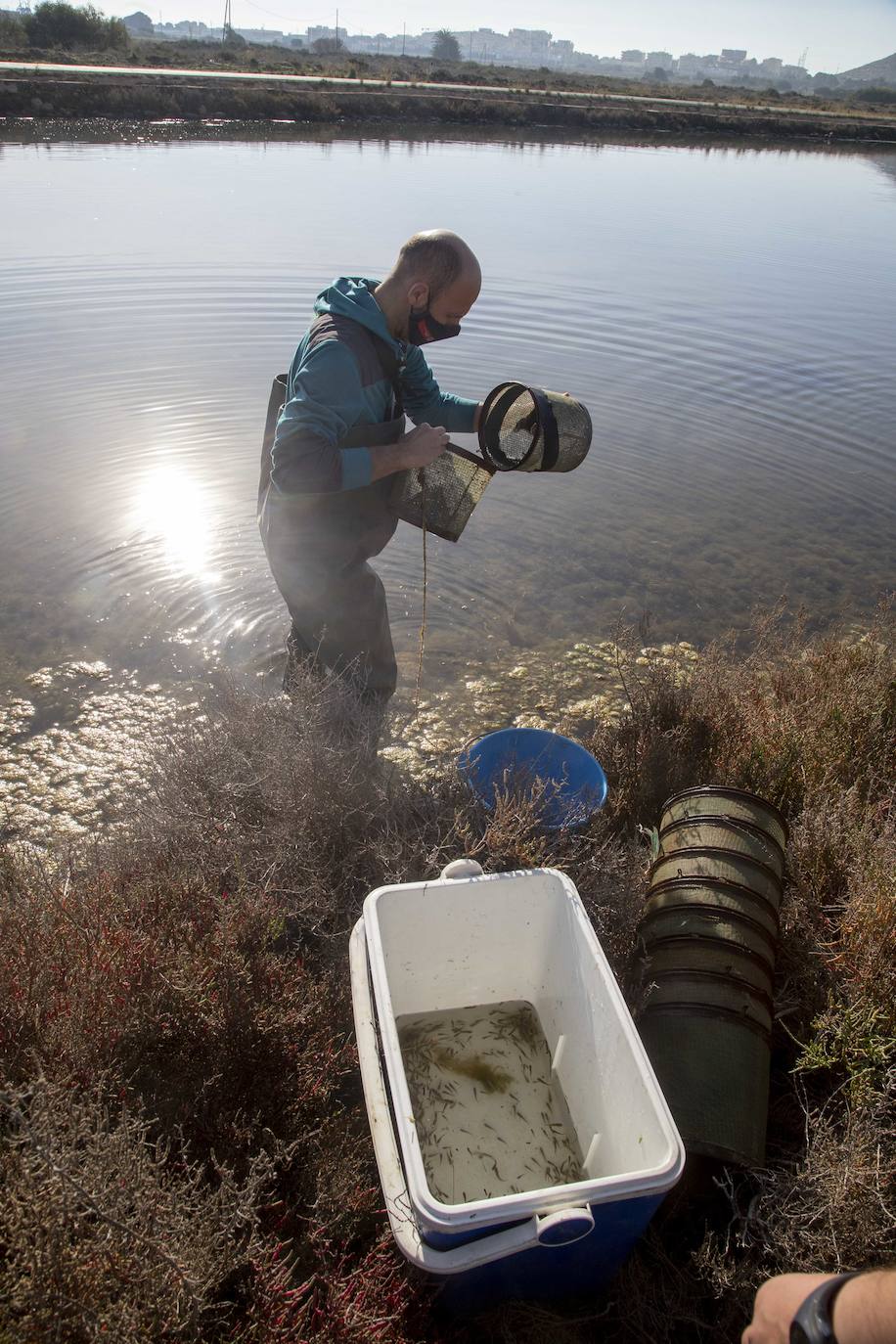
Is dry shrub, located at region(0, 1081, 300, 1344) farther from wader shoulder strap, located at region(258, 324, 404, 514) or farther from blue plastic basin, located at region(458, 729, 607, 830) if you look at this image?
wader shoulder strap, located at region(258, 324, 404, 514)

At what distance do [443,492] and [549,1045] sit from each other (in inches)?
92.8

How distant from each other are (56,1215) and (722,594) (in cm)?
623

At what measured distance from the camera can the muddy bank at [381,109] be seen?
27.6m

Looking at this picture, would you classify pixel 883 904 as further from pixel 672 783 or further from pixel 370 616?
pixel 370 616

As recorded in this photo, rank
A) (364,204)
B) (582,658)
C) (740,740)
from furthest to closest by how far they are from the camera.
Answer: (364,204)
(582,658)
(740,740)

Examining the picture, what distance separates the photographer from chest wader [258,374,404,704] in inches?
145

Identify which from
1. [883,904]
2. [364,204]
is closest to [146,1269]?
[883,904]

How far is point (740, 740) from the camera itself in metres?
4.36

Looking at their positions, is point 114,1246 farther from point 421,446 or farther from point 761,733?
point 761,733

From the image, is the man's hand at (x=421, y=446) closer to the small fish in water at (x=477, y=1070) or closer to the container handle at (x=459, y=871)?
the container handle at (x=459, y=871)

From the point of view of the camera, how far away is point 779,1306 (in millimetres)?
1651

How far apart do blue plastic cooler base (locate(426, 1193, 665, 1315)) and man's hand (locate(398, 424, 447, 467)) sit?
258cm

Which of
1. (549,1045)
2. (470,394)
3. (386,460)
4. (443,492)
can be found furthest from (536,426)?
(470,394)

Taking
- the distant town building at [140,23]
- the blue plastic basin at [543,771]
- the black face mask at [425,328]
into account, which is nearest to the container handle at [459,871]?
the blue plastic basin at [543,771]
